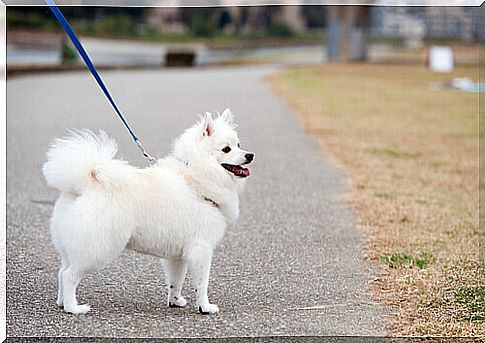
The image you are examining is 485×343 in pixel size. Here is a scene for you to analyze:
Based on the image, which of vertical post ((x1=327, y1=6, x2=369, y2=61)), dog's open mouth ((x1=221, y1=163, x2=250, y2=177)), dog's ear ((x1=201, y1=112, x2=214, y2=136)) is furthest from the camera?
vertical post ((x1=327, y1=6, x2=369, y2=61))

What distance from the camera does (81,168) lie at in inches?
177

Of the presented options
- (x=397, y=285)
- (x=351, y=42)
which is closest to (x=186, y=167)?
(x=397, y=285)

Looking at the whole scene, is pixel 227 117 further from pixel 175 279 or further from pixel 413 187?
pixel 413 187

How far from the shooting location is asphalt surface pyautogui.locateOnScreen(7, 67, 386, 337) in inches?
183

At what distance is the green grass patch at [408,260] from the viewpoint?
6.04 metres

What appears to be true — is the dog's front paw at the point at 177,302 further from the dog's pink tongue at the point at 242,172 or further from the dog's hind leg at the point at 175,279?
the dog's pink tongue at the point at 242,172

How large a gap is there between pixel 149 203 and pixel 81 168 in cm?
37

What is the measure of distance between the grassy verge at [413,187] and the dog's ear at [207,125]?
4.41 feet

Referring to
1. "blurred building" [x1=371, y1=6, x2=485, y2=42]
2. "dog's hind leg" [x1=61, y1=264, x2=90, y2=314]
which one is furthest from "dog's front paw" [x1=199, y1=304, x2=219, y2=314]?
"blurred building" [x1=371, y1=6, x2=485, y2=42]

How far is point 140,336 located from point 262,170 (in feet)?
20.2

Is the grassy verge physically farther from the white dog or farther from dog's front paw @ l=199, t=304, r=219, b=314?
the white dog

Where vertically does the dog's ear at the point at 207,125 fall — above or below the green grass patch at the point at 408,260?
above

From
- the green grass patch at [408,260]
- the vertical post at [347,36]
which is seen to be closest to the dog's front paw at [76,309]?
the green grass patch at [408,260]

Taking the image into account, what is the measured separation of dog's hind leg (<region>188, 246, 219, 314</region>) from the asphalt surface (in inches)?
3.5
